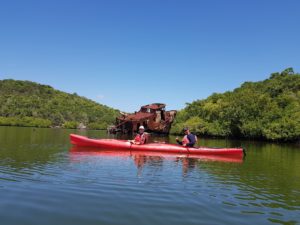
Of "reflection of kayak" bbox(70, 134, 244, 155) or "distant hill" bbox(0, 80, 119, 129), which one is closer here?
"reflection of kayak" bbox(70, 134, 244, 155)

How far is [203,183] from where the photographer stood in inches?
548

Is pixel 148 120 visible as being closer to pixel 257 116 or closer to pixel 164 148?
pixel 257 116

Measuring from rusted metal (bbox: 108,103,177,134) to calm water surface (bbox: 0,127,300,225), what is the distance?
4757 cm

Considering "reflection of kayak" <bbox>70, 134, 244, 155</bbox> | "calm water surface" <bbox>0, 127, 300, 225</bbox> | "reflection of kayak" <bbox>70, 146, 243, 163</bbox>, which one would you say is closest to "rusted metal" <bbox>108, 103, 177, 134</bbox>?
"reflection of kayak" <bbox>70, 134, 244, 155</bbox>

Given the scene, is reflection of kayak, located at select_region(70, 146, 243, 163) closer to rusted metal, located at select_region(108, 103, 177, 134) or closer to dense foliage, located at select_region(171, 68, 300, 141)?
dense foliage, located at select_region(171, 68, 300, 141)

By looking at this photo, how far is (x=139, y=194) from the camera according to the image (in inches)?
445

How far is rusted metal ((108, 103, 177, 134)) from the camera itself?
216ft

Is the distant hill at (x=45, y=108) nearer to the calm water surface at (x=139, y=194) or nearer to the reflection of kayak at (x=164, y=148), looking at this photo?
the reflection of kayak at (x=164, y=148)

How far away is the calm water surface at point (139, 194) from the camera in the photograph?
29.5ft

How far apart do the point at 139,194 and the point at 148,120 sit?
55768 mm

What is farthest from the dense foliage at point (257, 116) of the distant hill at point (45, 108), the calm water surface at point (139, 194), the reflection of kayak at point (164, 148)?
the distant hill at point (45, 108)

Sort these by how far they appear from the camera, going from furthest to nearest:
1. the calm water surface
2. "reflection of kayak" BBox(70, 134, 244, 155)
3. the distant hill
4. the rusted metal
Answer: the distant hill → the rusted metal → "reflection of kayak" BBox(70, 134, 244, 155) → the calm water surface

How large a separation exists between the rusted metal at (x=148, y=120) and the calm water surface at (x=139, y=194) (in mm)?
47568

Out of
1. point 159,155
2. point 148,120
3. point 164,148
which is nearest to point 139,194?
point 159,155
